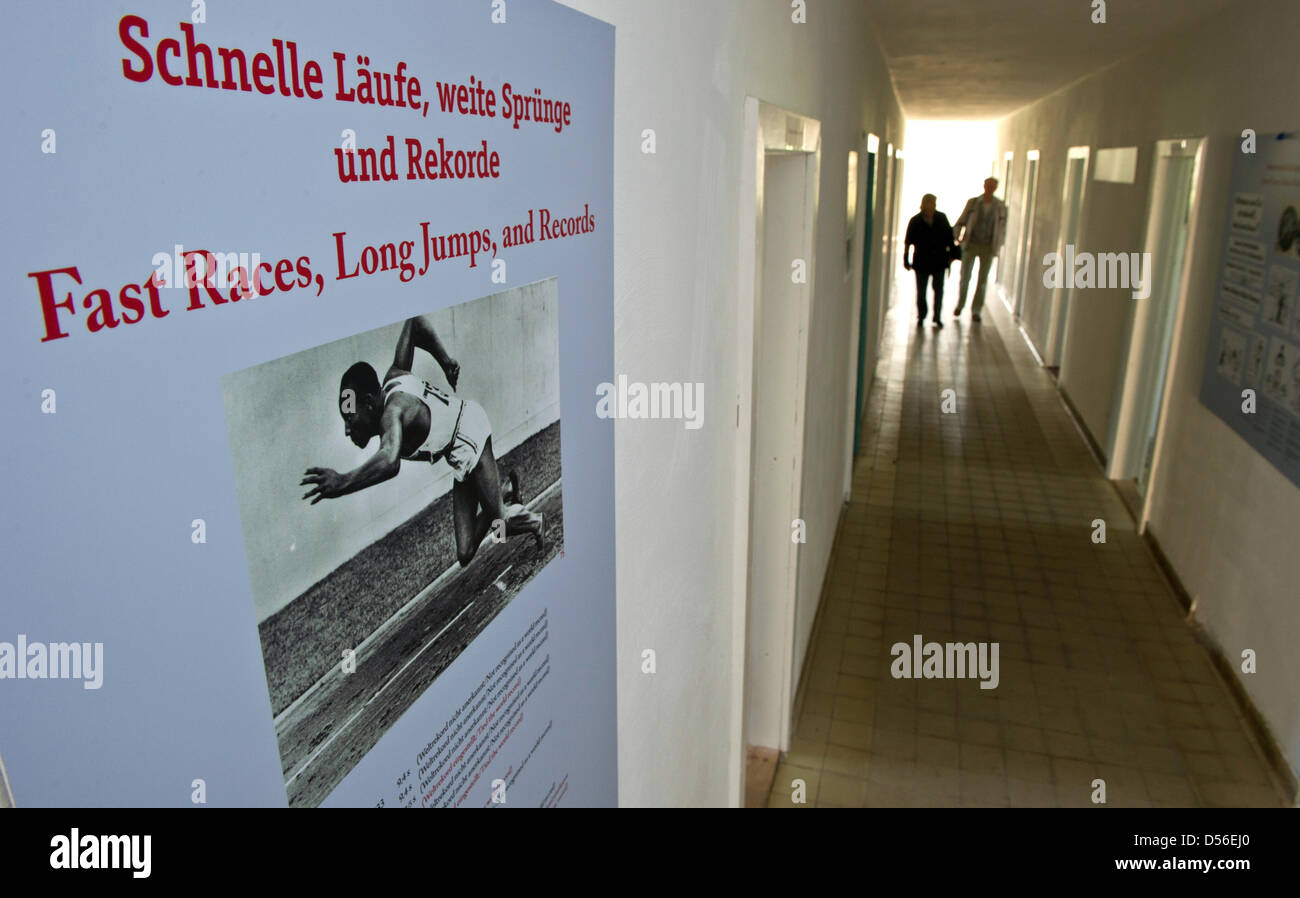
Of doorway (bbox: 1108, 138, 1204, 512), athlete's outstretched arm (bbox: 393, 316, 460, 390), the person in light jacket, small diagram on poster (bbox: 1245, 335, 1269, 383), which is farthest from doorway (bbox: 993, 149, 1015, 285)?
→ athlete's outstretched arm (bbox: 393, 316, 460, 390)

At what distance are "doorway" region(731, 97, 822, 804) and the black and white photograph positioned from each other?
1.18 metres

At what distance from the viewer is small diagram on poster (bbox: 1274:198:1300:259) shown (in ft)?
11.3

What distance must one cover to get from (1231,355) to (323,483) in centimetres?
452

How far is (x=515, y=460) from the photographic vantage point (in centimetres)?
107

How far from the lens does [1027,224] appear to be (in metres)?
12.5

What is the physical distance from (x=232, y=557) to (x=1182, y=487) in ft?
17.1

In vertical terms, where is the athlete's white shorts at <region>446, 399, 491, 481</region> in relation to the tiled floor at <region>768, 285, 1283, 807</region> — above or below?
above

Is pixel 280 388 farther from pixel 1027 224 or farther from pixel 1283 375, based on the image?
pixel 1027 224

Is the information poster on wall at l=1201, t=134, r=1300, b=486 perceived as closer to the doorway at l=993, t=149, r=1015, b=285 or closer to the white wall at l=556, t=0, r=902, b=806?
the white wall at l=556, t=0, r=902, b=806

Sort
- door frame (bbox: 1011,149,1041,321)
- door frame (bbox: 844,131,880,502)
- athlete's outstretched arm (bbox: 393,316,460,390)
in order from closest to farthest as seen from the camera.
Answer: athlete's outstretched arm (bbox: 393,316,460,390), door frame (bbox: 844,131,880,502), door frame (bbox: 1011,149,1041,321)

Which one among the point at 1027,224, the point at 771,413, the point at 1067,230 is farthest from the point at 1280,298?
the point at 1027,224

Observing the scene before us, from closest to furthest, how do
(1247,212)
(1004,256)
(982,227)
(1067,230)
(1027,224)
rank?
(1247,212)
(1067,230)
(982,227)
(1027,224)
(1004,256)

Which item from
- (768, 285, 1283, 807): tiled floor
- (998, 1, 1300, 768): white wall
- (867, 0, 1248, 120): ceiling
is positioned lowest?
(768, 285, 1283, 807): tiled floor
